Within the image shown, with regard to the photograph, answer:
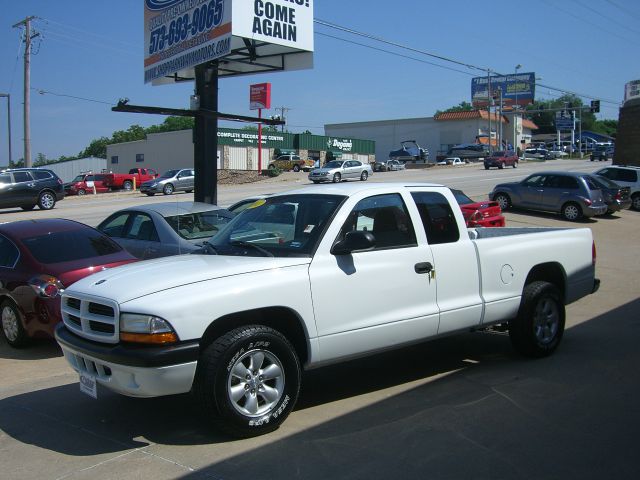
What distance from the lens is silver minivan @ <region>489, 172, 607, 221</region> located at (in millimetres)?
21641

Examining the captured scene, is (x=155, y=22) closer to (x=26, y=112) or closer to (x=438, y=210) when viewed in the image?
(x=438, y=210)

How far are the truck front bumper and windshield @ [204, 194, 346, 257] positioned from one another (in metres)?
1.14

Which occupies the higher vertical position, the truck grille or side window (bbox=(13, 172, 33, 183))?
side window (bbox=(13, 172, 33, 183))

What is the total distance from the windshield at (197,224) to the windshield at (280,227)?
12.2 feet

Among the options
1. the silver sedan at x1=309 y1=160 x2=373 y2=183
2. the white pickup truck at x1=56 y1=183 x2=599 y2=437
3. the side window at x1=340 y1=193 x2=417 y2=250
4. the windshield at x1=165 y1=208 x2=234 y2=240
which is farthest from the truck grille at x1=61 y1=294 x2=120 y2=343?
the silver sedan at x1=309 y1=160 x2=373 y2=183

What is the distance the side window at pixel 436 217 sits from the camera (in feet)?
19.2

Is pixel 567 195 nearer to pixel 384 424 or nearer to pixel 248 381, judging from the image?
pixel 384 424

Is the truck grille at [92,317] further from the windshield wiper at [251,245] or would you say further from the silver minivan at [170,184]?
the silver minivan at [170,184]

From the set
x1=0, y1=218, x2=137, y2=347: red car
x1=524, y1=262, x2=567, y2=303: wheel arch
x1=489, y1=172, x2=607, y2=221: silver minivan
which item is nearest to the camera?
x1=524, y1=262, x2=567, y2=303: wheel arch

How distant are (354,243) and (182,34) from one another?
1320cm

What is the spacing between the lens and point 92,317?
15.4 ft

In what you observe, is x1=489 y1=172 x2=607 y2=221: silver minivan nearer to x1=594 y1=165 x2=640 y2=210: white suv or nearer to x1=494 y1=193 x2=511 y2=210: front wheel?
x1=494 y1=193 x2=511 y2=210: front wheel

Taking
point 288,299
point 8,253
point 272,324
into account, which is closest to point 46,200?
point 8,253

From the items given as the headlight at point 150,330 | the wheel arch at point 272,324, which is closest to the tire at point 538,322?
the wheel arch at point 272,324
